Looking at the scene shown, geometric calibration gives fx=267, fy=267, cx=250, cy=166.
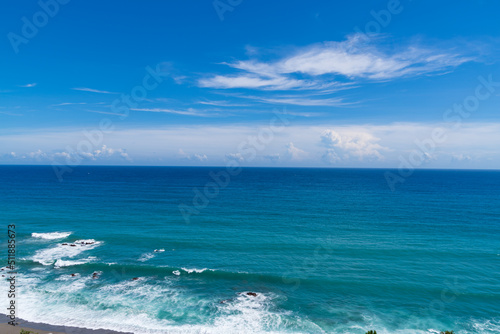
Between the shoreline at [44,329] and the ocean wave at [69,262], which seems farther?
the ocean wave at [69,262]

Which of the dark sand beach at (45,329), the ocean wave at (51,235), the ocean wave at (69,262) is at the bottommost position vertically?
the dark sand beach at (45,329)

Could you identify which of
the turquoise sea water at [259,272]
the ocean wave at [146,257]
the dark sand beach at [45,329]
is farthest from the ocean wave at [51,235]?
the dark sand beach at [45,329]

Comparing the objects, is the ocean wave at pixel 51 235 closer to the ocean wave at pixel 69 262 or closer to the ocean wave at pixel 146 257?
the ocean wave at pixel 69 262

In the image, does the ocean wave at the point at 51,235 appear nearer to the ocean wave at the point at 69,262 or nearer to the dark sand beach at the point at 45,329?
the ocean wave at the point at 69,262

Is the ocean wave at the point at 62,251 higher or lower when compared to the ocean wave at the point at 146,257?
lower

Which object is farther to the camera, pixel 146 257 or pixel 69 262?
pixel 146 257

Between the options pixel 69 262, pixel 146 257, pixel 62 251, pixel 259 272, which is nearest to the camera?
pixel 259 272

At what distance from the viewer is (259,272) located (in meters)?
37.1

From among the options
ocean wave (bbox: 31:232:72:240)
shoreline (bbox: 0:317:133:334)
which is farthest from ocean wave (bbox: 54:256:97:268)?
ocean wave (bbox: 31:232:72:240)

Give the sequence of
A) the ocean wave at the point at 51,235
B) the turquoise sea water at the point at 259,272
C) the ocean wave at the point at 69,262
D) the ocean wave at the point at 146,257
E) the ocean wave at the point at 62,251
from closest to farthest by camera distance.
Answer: the turquoise sea water at the point at 259,272, the ocean wave at the point at 69,262, the ocean wave at the point at 62,251, the ocean wave at the point at 146,257, the ocean wave at the point at 51,235

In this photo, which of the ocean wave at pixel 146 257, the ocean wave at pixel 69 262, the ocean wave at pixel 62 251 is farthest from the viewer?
the ocean wave at pixel 146 257

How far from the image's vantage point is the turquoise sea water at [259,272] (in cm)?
2709

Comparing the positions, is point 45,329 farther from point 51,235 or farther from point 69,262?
point 51,235

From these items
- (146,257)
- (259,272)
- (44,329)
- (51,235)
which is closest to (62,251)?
(51,235)
